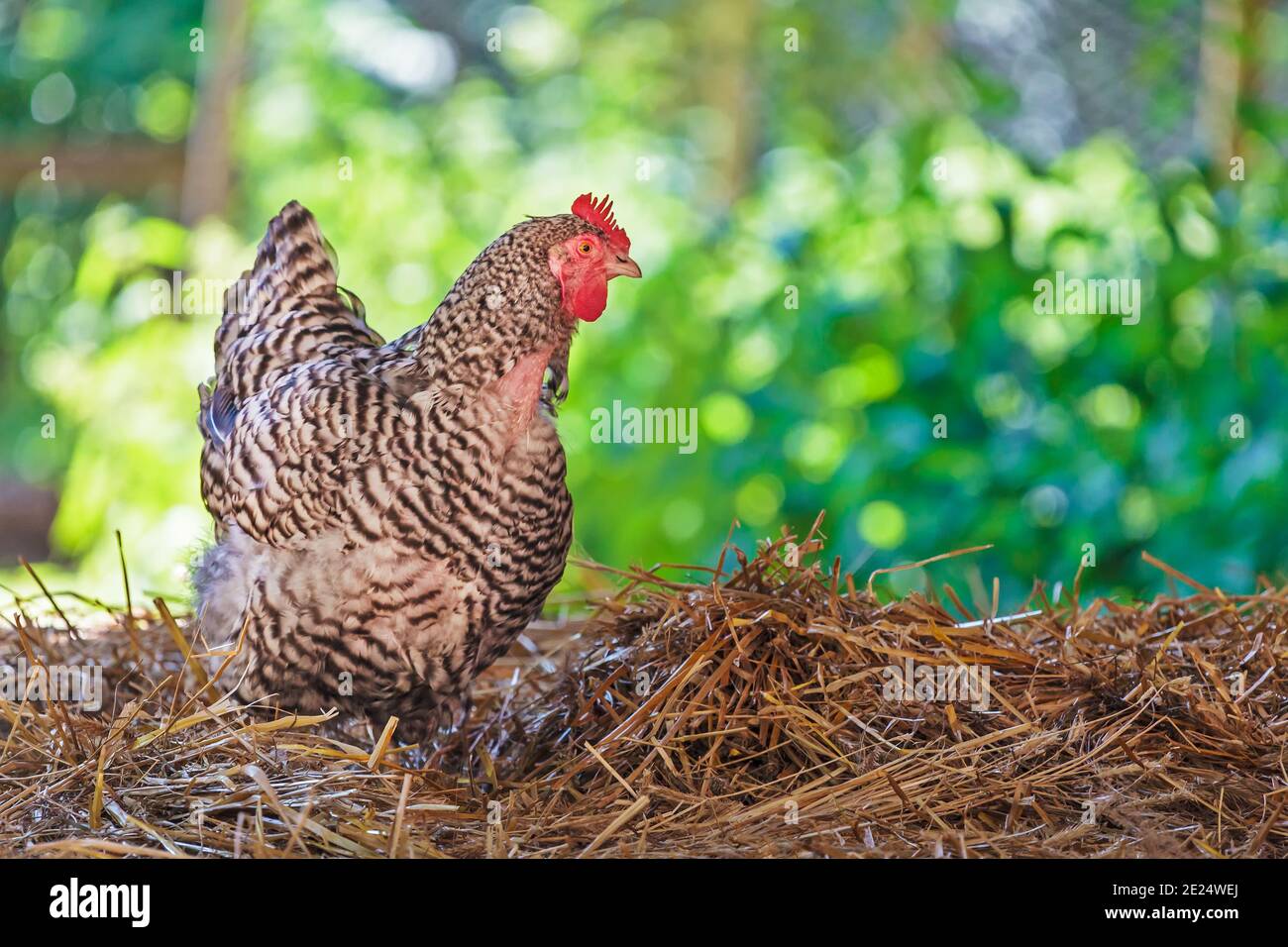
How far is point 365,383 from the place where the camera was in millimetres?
2023

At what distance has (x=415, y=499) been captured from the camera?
1938 millimetres

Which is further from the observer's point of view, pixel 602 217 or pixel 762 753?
pixel 602 217

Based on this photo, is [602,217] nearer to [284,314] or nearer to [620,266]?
[620,266]

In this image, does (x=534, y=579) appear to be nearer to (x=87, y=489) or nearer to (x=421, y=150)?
(x=87, y=489)

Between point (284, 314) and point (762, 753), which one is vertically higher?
point (284, 314)

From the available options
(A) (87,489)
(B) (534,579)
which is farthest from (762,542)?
(A) (87,489)

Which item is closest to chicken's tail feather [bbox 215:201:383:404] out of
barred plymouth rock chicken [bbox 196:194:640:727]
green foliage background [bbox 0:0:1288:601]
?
barred plymouth rock chicken [bbox 196:194:640:727]

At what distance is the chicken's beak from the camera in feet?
6.69

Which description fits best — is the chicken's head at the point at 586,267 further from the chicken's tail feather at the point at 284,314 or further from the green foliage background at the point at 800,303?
the chicken's tail feather at the point at 284,314

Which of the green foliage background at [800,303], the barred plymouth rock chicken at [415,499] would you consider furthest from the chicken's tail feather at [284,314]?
the green foliage background at [800,303]

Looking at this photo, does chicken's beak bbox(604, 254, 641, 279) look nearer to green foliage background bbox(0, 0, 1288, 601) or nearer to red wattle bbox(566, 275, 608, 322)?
red wattle bbox(566, 275, 608, 322)

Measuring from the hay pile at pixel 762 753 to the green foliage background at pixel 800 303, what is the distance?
521mm

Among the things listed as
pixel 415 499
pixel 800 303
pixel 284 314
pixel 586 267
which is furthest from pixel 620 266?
pixel 800 303

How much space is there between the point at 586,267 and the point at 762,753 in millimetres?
793
